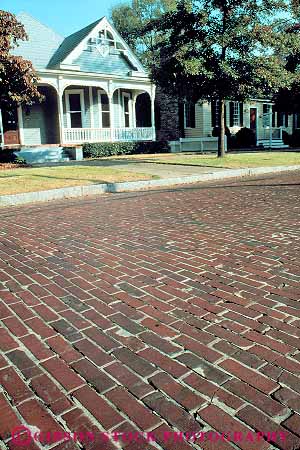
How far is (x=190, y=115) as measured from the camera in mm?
31297

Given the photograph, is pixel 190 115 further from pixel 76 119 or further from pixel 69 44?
pixel 69 44

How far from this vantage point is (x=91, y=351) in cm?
260

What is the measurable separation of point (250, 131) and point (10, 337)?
106 ft

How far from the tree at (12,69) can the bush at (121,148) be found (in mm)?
5990

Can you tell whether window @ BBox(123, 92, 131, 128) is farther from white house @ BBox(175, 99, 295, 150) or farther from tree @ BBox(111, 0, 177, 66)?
tree @ BBox(111, 0, 177, 66)

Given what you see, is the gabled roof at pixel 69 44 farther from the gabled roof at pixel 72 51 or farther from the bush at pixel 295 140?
the bush at pixel 295 140

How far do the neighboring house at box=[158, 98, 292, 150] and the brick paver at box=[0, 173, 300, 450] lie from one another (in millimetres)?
23976

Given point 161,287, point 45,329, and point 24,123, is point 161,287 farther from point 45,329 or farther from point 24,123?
point 24,123

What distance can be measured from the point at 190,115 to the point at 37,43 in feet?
40.5

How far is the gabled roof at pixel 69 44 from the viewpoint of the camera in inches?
960

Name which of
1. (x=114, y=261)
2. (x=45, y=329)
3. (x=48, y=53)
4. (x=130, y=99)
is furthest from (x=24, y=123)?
(x=45, y=329)

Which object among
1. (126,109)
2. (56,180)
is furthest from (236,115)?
(56,180)

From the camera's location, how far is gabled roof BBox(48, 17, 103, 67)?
24.4 meters

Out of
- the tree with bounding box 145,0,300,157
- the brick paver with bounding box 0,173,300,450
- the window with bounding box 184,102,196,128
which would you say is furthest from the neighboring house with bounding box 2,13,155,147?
the brick paver with bounding box 0,173,300,450
